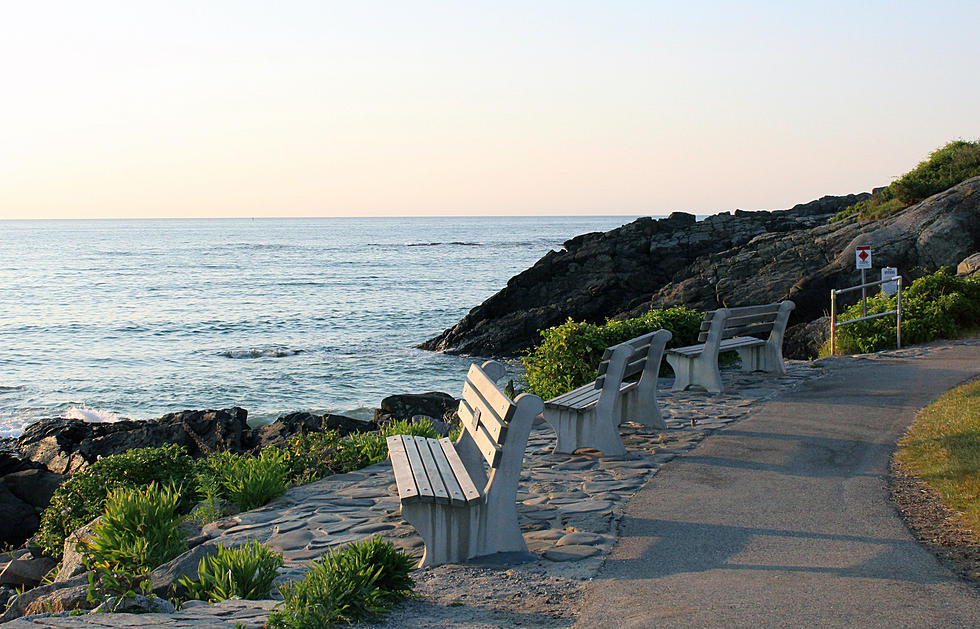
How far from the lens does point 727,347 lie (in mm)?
10969

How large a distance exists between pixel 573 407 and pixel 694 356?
3632 mm

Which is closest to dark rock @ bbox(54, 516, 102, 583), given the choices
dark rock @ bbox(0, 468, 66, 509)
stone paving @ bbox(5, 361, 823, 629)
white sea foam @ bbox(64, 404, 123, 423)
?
stone paving @ bbox(5, 361, 823, 629)

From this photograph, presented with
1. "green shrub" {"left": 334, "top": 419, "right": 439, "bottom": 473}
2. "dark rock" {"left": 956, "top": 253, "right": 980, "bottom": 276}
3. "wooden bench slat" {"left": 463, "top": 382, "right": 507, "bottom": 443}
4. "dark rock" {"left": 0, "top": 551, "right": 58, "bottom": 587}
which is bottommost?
"dark rock" {"left": 0, "top": 551, "right": 58, "bottom": 587}

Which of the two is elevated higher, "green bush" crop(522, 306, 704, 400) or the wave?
"green bush" crop(522, 306, 704, 400)

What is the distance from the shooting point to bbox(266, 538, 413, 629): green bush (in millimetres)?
3699

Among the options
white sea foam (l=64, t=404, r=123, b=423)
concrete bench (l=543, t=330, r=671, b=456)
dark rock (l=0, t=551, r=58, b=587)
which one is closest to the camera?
dark rock (l=0, t=551, r=58, b=587)

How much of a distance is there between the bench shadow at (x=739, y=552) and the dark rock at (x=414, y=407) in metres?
8.63

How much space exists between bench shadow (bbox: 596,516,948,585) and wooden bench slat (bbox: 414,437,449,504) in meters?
0.96

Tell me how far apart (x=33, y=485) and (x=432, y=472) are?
27.6 feet

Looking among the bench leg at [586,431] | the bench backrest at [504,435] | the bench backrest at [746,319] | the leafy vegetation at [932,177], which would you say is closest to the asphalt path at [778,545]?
the bench leg at [586,431]

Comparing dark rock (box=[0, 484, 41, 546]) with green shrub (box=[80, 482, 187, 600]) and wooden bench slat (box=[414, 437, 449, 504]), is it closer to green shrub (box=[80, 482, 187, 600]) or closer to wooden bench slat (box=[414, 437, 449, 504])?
green shrub (box=[80, 482, 187, 600])

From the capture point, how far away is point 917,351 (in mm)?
13672

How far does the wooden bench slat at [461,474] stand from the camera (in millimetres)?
4793

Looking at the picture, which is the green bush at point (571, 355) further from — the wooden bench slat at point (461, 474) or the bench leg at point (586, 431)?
the wooden bench slat at point (461, 474)
